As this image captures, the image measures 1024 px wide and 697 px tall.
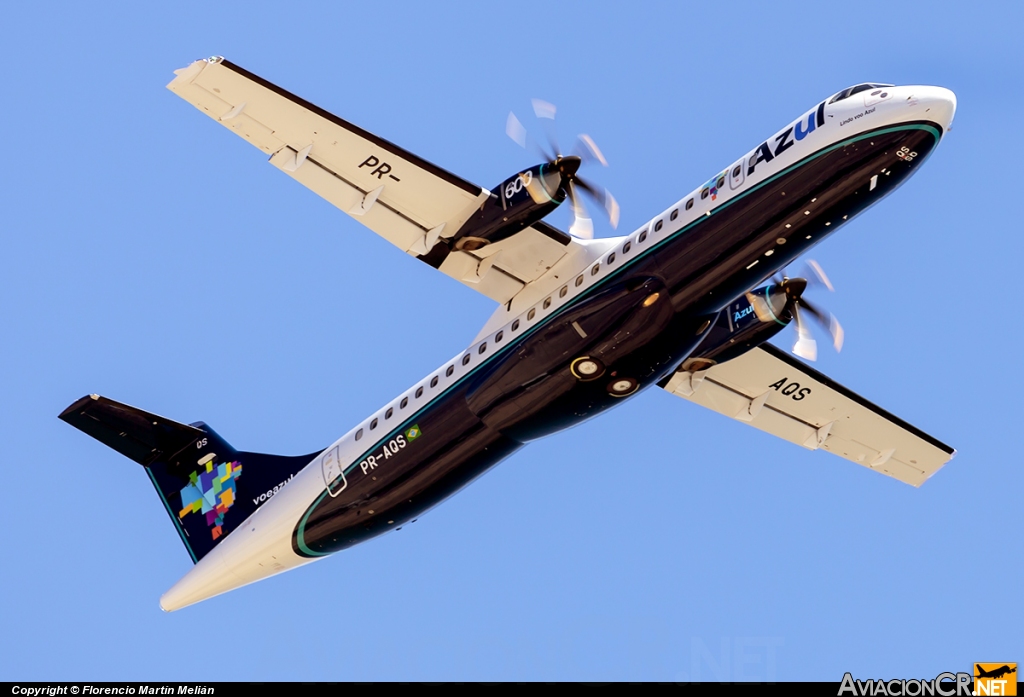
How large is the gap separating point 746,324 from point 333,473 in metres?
6.69

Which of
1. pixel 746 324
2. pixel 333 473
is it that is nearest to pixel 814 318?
pixel 746 324

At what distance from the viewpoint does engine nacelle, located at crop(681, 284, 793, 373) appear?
18219 millimetres

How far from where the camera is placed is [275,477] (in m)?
20.3

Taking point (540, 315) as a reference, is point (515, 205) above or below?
above

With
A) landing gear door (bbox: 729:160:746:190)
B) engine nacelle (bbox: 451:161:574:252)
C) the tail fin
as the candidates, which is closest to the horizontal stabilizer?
the tail fin

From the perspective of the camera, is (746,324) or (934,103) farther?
(746,324)

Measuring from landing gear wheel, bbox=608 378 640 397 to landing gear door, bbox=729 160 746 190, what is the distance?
2.96 m

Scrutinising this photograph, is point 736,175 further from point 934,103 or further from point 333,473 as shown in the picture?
point 333,473

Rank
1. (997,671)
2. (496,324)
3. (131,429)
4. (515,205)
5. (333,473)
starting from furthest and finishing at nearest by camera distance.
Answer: (131,429) → (333,473) → (496,324) → (515,205) → (997,671)

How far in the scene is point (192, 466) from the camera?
A: 854 inches

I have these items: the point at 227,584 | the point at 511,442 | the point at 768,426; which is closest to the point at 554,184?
the point at 511,442

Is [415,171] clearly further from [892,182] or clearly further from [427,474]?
[892,182]

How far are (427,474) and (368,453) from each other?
110 centimetres

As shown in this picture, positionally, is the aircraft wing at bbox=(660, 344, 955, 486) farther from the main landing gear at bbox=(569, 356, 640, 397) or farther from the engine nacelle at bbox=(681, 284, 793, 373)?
the main landing gear at bbox=(569, 356, 640, 397)
